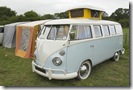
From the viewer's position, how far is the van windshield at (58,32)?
14.6ft

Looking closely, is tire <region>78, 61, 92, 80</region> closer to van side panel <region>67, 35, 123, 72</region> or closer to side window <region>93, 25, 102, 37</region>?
van side panel <region>67, 35, 123, 72</region>

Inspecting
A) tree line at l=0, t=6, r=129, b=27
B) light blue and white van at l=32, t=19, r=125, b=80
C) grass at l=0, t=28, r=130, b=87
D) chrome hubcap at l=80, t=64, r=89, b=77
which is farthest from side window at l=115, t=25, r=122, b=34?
chrome hubcap at l=80, t=64, r=89, b=77

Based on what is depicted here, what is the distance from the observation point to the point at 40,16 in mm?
22922

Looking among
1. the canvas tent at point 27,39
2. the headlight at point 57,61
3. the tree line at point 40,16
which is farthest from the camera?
the canvas tent at point 27,39

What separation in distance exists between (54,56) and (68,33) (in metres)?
0.78

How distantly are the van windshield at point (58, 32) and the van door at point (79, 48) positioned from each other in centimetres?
22

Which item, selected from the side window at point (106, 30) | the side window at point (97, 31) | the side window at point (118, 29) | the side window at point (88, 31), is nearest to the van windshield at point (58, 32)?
the side window at point (88, 31)

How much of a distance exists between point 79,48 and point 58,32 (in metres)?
0.80

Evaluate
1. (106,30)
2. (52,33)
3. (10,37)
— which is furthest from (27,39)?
(106,30)

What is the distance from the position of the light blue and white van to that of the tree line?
222cm

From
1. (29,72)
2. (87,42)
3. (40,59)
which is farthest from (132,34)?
(29,72)

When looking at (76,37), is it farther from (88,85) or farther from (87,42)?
(88,85)

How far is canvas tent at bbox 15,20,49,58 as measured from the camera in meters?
8.51

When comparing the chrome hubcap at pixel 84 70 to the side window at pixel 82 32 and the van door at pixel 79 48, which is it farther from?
the side window at pixel 82 32
